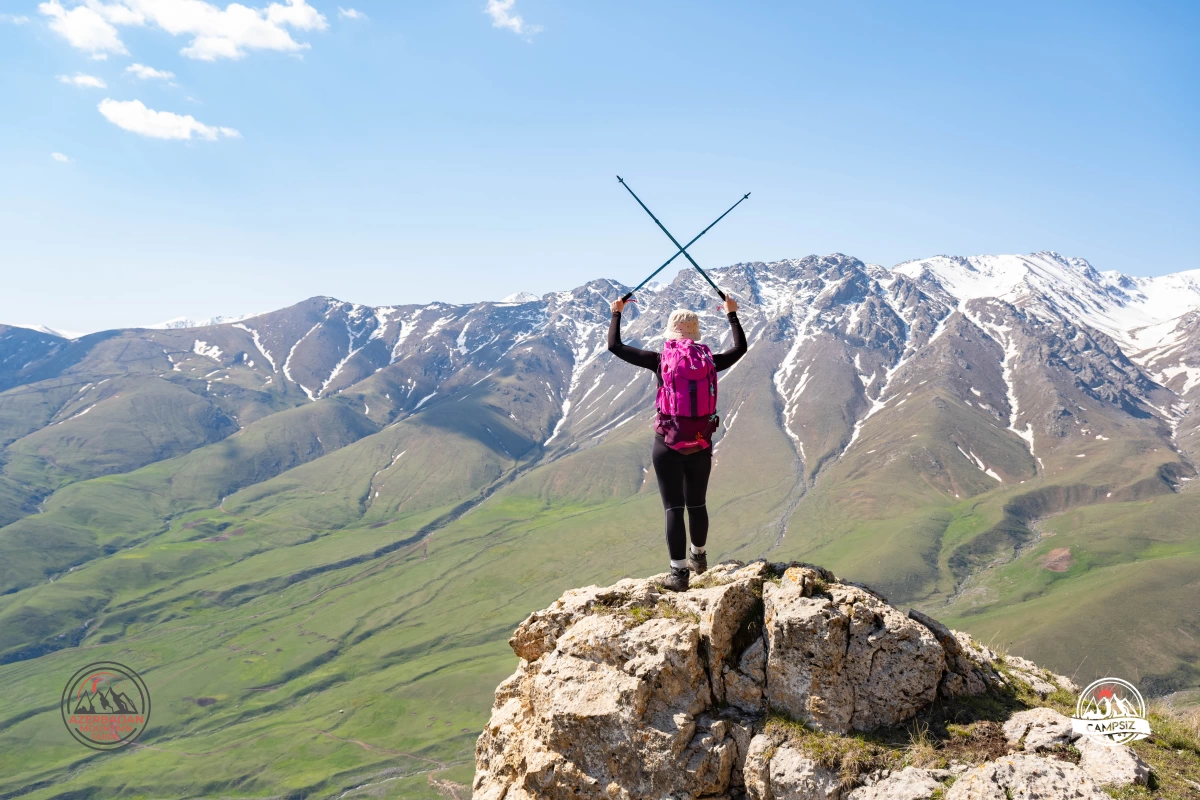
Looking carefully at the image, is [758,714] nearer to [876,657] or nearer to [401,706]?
[876,657]

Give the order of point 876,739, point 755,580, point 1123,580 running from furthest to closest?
1. point 1123,580
2. point 755,580
3. point 876,739

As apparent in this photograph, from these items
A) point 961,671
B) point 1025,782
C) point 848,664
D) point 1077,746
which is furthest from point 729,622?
point 1077,746

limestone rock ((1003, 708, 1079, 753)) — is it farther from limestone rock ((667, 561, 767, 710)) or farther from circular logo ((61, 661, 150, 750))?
circular logo ((61, 661, 150, 750))

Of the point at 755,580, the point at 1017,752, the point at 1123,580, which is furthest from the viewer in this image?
the point at 1123,580

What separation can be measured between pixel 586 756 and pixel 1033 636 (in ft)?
583

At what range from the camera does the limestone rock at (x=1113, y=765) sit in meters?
7.48

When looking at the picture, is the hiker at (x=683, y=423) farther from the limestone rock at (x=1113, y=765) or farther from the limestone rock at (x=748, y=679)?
the limestone rock at (x=1113, y=765)

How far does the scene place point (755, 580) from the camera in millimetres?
10758

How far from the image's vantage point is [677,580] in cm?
1206

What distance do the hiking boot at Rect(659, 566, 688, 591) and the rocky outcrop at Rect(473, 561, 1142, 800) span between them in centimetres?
81

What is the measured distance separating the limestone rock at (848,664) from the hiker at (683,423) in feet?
8.22

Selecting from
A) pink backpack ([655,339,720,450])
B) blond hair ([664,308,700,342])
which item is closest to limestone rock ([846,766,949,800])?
pink backpack ([655,339,720,450])

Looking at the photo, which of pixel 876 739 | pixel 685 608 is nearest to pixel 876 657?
pixel 876 739

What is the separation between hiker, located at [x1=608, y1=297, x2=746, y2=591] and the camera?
1133 centimetres
